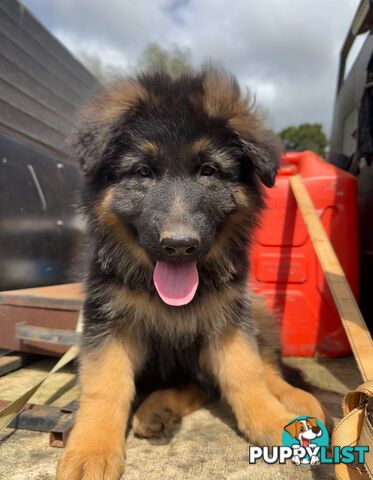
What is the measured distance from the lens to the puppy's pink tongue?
1.90 m

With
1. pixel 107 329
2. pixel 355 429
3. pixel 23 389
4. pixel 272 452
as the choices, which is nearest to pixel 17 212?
pixel 23 389

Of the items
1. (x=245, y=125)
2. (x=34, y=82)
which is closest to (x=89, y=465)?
(x=245, y=125)

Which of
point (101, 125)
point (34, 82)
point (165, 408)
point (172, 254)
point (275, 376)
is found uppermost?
point (34, 82)

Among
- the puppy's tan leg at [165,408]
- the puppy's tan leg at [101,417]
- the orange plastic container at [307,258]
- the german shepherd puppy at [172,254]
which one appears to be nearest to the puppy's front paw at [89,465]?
the puppy's tan leg at [101,417]

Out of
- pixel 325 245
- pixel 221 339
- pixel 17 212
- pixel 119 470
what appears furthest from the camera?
pixel 17 212

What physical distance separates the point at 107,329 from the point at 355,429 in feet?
4.13

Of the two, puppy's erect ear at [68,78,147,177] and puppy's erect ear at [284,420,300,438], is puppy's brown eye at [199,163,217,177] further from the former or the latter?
puppy's erect ear at [284,420,300,438]

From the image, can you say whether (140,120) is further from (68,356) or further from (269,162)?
(68,356)

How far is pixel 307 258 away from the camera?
130 inches

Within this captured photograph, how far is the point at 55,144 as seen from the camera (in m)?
4.89

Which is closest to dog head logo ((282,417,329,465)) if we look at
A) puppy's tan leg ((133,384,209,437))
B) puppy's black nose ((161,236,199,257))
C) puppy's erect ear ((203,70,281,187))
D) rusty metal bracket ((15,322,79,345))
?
puppy's tan leg ((133,384,209,437))

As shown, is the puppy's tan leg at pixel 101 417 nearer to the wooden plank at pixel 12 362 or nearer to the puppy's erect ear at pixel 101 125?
the puppy's erect ear at pixel 101 125

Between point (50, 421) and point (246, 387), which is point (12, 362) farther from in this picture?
point (246, 387)

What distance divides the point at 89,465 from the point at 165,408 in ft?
2.02
